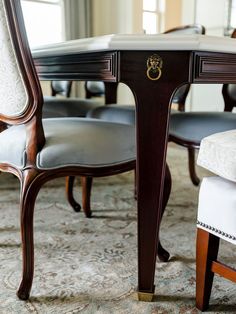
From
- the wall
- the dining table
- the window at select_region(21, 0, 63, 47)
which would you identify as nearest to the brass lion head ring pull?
the dining table

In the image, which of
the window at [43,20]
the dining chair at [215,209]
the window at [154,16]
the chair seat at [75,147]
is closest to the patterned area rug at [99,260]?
the dining chair at [215,209]

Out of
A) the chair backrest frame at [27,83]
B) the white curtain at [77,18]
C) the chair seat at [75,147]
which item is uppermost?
the white curtain at [77,18]

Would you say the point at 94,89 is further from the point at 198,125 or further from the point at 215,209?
the point at 215,209

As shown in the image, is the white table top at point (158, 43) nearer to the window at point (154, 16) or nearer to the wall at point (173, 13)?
the window at point (154, 16)

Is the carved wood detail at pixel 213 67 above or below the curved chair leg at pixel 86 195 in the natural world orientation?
above

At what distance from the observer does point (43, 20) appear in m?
4.08

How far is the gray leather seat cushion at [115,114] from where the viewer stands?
1.81 metres

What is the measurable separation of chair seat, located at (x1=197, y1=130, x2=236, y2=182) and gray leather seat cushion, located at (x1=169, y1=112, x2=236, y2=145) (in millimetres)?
490

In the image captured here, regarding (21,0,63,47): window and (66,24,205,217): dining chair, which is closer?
(66,24,205,217): dining chair

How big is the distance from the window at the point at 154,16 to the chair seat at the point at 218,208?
12.7 feet

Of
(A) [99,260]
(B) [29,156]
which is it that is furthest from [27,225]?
(A) [99,260]

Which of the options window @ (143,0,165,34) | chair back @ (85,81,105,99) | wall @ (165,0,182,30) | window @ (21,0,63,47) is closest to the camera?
chair back @ (85,81,105,99)

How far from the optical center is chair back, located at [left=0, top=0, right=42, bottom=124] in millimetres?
905

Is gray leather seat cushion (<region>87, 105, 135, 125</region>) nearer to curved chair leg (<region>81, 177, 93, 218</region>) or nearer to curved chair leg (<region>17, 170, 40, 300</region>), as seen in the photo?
curved chair leg (<region>81, 177, 93, 218</region>)
